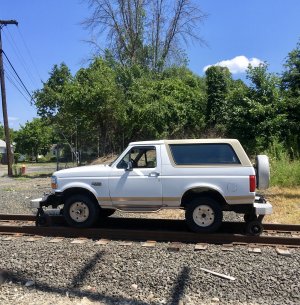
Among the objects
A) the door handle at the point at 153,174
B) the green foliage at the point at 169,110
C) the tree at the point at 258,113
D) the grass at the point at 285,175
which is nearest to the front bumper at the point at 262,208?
the door handle at the point at 153,174

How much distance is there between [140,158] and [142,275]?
3138 millimetres

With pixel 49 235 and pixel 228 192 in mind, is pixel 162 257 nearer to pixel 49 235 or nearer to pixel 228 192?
pixel 228 192

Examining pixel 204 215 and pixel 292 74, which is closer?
pixel 204 215

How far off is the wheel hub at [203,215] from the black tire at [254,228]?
753 mm

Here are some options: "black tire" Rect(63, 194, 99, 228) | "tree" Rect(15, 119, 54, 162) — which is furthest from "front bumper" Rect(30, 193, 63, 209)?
"tree" Rect(15, 119, 54, 162)

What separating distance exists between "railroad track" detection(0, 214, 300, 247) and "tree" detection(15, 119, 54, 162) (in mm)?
78065

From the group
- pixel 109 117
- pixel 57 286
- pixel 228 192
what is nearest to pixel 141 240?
pixel 228 192

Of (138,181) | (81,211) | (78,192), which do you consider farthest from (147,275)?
(78,192)

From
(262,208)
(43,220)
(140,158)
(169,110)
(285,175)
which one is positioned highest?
(169,110)

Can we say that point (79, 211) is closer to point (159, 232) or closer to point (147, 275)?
point (159, 232)

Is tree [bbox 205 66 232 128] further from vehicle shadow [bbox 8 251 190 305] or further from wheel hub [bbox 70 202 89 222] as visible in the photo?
vehicle shadow [bbox 8 251 190 305]

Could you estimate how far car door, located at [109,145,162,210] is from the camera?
29.0 feet

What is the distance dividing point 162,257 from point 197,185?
5.83 feet

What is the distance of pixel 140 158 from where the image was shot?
9.23 metres
